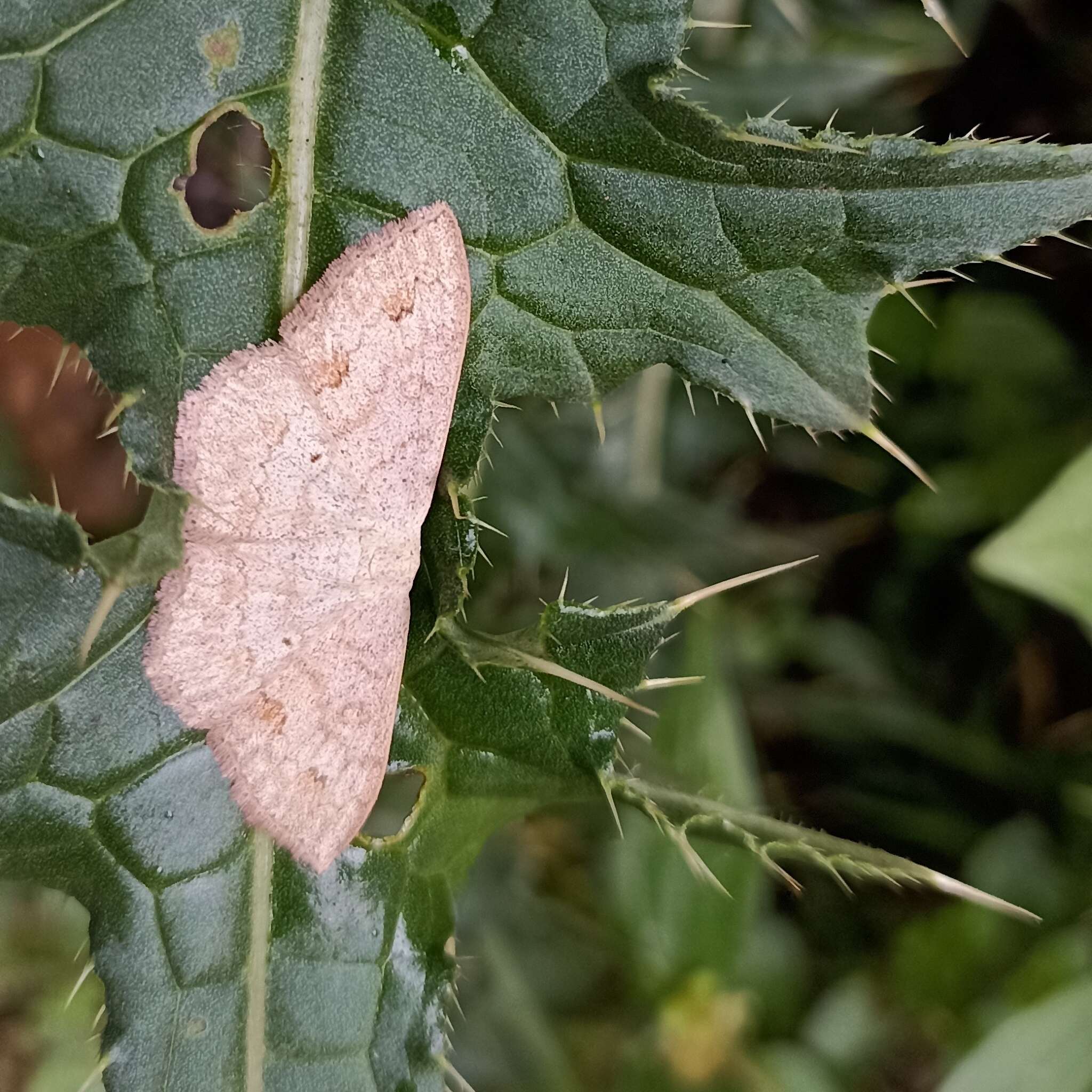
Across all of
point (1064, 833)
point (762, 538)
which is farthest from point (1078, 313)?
point (1064, 833)

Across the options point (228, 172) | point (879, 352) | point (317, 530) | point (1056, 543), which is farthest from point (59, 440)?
point (1056, 543)

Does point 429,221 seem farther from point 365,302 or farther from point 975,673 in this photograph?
point 975,673

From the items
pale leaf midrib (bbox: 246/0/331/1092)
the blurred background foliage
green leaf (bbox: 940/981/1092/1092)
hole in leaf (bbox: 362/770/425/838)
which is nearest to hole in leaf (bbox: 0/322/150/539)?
the blurred background foliage

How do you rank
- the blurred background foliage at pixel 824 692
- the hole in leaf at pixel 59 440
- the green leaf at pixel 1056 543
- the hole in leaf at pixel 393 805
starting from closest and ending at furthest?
the hole in leaf at pixel 393 805 < the green leaf at pixel 1056 543 < the blurred background foliage at pixel 824 692 < the hole in leaf at pixel 59 440

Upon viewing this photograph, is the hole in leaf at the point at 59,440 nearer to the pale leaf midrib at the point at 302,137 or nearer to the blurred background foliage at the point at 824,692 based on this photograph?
the blurred background foliage at the point at 824,692

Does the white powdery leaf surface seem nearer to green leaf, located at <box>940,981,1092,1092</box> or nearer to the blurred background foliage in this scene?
the blurred background foliage

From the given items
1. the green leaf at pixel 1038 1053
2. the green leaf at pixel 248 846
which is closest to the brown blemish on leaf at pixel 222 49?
the green leaf at pixel 248 846
